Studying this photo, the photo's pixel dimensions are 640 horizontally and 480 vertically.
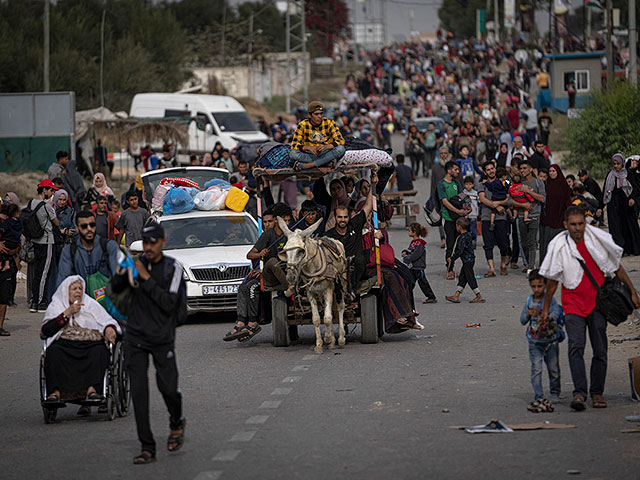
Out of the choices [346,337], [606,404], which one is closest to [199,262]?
[346,337]

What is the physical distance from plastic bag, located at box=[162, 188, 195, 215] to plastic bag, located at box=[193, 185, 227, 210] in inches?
5.3

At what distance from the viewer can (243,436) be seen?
991 centimetres

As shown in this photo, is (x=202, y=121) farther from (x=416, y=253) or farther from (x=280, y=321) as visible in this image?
(x=280, y=321)

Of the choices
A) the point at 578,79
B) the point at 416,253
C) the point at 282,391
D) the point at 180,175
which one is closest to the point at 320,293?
the point at 282,391

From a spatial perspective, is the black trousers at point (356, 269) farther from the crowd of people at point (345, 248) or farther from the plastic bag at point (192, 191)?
the plastic bag at point (192, 191)

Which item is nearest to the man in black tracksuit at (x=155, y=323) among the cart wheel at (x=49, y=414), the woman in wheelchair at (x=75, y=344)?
the woman in wheelchair at (x=75, y=344)

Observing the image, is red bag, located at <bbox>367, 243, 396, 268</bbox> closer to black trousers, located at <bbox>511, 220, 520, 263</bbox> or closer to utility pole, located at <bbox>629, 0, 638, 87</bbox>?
black trousers, located at <bbox>511, 220, 520, 263</bbox>

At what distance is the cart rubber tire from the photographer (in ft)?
48.5

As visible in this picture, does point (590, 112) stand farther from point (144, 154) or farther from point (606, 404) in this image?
point (606, 404)

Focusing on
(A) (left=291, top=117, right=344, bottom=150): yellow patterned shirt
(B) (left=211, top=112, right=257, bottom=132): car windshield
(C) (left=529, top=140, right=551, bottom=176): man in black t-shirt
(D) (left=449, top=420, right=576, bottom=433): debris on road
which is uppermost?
(B) (left=211, top=112, right=257, bottom=132): car windshield

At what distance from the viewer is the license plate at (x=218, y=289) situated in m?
17.7

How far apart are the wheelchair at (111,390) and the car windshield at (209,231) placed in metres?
7.92

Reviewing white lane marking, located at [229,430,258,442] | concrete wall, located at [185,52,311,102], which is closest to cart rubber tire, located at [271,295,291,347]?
white lane marking, located at [229,430,258,442]

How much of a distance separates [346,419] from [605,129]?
30180 mm
